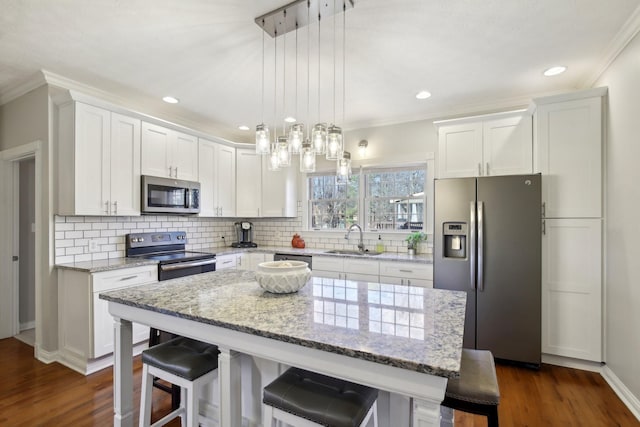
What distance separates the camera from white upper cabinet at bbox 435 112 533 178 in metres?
3.07

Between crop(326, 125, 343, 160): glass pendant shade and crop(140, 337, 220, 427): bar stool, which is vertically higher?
crop(326, 125, 343, 160): glass pendant shade

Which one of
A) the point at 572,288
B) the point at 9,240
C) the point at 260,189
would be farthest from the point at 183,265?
the point at 572,288

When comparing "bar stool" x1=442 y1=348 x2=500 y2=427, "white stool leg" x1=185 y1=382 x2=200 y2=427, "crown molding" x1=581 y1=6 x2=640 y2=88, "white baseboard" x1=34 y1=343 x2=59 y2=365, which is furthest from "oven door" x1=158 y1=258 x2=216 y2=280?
"crown molding" x1=581 y1=6 x2=640 y2=88

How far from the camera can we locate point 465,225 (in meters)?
2.98

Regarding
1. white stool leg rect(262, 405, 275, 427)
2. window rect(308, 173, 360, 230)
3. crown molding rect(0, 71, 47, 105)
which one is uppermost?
crown molding rect(0, 71, 47, 105)

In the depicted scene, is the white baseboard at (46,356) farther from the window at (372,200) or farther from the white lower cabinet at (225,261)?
the window at (372,200)

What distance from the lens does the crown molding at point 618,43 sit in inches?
81.2

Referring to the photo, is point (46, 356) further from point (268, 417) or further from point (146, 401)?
point (268, 417)

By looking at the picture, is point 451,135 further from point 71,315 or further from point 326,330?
point 71,315

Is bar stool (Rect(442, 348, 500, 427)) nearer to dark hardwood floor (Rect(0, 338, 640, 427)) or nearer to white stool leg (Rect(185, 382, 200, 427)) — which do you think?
dark hardwood floor (Rect(0, 338, 640, 427))

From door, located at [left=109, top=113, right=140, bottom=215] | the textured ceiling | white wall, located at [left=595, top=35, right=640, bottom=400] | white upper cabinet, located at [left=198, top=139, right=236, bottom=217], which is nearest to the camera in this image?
the textured ceiling

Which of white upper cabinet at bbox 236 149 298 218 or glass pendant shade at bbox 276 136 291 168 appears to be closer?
glass pendant shade at bbox 276 136 291 168

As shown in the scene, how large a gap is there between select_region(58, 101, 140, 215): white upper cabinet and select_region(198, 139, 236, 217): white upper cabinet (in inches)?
33.5

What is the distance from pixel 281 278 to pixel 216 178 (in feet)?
9.34
